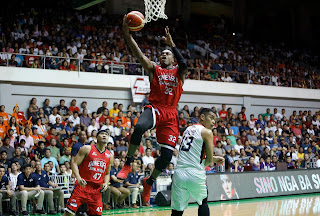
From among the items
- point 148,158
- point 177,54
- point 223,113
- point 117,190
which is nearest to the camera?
point 177,54

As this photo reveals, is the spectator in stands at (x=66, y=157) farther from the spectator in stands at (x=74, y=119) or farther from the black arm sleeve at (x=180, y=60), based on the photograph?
the black arm sleeve at (x=180, y=60)

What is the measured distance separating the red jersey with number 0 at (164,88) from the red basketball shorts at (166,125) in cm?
10

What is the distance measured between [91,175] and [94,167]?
0.53 ft

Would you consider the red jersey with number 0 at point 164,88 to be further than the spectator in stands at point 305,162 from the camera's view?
No

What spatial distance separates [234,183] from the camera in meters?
14.8

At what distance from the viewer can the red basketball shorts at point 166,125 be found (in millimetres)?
6387

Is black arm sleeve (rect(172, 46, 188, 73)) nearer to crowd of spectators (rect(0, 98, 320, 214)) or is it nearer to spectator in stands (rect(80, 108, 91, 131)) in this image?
crowd of spectators (rect(0, 98, 320, 214))

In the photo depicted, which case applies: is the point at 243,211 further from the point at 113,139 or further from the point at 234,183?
the point at 113,139

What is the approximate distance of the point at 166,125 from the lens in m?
6.47

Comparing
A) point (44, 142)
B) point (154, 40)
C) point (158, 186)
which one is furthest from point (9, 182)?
point (154, 40)

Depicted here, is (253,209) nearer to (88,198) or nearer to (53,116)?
(88,198)

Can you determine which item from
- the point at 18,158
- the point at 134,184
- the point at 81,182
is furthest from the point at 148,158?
the point at 81,182

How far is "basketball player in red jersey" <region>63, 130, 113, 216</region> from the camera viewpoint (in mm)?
8167

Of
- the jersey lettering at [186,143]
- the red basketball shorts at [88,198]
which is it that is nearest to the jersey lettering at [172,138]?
the jersey lettering at [186,143]
